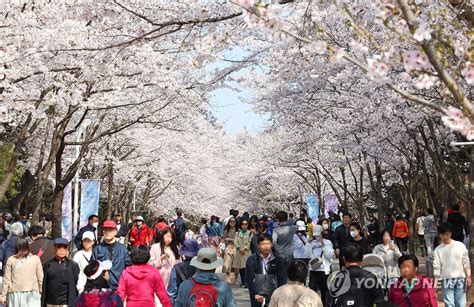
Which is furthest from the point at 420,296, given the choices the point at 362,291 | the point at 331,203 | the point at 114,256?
the point at 331,203

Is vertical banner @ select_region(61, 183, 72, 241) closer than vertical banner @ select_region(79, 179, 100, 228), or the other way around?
vertical banner @ select_region(61, 183, 72, 241)

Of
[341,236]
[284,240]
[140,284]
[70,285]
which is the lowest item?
[140,284]

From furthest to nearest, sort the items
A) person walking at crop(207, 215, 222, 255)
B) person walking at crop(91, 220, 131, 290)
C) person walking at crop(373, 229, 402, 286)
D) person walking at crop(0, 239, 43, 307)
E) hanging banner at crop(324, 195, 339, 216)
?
1. hanging banner at crop(324, 195, 339, 216)
2. person walking at crop(207, 215, 222, 255)
3. person walking at crop(373, 229, 402, 286)
4. person walking at crop(0, 239, 43, 307)
5. person walking at crop(91, 220, 131, 290)

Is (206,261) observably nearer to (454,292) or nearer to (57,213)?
(454,292)

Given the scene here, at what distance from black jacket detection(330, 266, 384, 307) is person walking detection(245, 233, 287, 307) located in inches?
96.1

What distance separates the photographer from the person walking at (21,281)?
9.97 m

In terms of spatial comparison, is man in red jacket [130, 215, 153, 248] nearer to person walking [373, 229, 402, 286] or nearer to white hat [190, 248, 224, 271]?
person walking [373, 229, 402, 286]

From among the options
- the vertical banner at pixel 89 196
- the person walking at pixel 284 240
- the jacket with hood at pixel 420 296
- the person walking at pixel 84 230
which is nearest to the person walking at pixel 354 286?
the jacket with hood at pixel 420 296

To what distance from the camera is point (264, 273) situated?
30.5 feet

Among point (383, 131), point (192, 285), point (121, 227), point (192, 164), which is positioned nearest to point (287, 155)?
point (192, 164)

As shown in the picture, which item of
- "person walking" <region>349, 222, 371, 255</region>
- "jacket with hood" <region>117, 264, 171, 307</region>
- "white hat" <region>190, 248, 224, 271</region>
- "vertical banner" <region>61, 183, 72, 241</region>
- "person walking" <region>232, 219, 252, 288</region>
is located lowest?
"jacket with hood" <region>117, 264, 171, 307</region>

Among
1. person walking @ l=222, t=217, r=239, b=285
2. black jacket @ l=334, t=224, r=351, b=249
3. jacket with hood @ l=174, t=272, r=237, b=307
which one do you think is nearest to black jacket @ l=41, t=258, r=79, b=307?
jacket with hood @ l=174, t=272, r=237, b=307

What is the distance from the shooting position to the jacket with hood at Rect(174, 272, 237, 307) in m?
6.68

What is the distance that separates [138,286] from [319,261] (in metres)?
4.89
